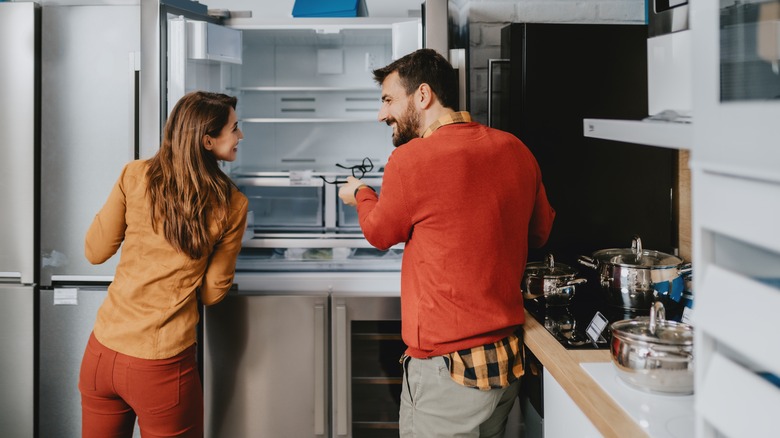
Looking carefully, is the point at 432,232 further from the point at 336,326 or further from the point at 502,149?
the point at 336,326

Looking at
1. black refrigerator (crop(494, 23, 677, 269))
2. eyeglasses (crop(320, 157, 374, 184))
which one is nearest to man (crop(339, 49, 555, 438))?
black refrigerator (crop(494, 23, 677, 269))

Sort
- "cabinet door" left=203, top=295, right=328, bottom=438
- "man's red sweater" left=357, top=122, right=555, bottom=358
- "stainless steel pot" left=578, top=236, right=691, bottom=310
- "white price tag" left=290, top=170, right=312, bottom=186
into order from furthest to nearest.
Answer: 1. "white price tag" left=290, top=170, right=312, bottom=186
2. "cabinet door" left=203, top=295, right=328, bottom=438
3. "stainless steel pot" left=578, top=236, right=691, bottom=310
4. "man's red sweater" left=357, top=122, right=555, bottom=358

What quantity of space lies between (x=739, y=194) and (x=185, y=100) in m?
1.58

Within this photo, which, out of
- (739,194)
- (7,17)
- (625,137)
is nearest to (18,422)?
(7,17)

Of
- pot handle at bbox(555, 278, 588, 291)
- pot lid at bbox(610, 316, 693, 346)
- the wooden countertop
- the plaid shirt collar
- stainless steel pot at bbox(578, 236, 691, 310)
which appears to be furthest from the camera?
pot handle at bbox(555, 278, 588, 291)

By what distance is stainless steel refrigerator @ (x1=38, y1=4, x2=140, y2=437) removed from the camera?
2.59m

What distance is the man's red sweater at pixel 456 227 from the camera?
5.56 feet

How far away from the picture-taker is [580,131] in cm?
238

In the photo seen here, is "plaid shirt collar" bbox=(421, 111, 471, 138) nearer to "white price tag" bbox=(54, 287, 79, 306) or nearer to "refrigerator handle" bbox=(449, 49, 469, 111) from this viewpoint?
"refrigerator handle" bbox=(449, 49, 469, 111)

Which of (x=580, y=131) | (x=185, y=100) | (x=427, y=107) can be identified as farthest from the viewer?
(x=580, y=131)

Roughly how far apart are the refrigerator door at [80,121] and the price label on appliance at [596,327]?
5.56 ft

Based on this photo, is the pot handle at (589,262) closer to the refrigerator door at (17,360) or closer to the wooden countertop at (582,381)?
the wooden countertop at (582,381)

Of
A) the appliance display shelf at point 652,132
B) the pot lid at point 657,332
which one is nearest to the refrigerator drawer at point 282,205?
the pot lid at point 657,332

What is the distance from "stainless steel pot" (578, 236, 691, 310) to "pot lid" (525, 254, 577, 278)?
0.10m
